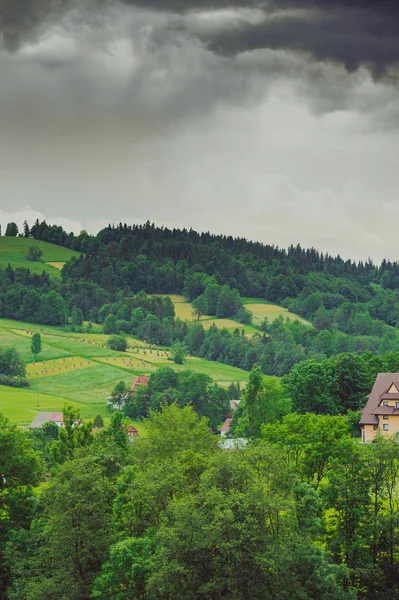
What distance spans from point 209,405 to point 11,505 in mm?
95653

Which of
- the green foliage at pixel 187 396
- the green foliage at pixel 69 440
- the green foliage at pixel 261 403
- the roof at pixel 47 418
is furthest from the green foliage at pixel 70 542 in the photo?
the green foliage at pixel 187 396

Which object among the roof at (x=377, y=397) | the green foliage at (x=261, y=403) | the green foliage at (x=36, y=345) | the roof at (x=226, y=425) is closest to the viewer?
the roof at (x=377, y=397)

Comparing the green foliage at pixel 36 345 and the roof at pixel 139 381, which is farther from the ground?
the green foliage at pixel 36 345

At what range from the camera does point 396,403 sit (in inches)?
3295

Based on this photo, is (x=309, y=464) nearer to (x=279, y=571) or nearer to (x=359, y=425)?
Result: (x=279, y=571)

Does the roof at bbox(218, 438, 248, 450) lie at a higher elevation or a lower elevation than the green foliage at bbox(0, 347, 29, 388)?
higher

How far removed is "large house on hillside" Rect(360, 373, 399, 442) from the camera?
8271 centimetres

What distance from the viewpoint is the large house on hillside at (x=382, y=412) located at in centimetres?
8271

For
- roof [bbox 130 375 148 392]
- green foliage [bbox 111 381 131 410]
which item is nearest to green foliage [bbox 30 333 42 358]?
roof [bbox 130 375 148 392]

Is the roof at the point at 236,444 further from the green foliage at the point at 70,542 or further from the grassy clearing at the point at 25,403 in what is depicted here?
the grassy clearing at the point at 25,403

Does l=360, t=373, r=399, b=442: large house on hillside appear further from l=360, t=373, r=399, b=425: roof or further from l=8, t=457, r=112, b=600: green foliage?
l=8, t=457, r=112, b=600: green foliage

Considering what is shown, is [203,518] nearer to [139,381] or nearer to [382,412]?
[382,412]

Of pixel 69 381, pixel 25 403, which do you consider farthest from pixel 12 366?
pixel 25 403

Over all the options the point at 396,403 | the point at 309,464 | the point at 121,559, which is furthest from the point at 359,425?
the point at 121,559
